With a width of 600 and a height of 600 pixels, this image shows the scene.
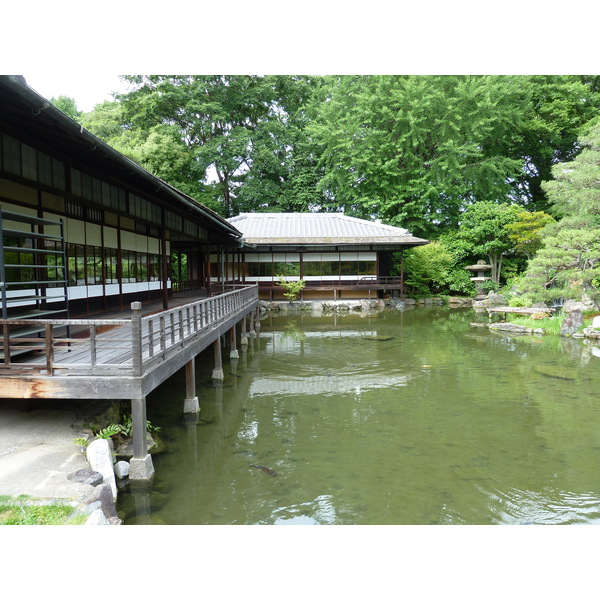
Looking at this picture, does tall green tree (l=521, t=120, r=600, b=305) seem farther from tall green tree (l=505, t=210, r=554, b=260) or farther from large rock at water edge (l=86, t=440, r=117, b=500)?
large rock at water edge (l=86, t=440, r=117, b=500)

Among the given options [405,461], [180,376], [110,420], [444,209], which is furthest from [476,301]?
[110,420]

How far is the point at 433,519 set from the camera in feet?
15.7

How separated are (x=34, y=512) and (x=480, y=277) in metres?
26.9

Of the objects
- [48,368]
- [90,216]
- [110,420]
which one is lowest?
[110,420]

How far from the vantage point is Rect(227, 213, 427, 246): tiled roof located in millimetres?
24391

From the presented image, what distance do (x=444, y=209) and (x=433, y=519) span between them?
29444mm

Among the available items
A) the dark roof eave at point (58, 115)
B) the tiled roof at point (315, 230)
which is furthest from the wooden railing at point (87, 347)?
the tiled roof at point (315, 230)

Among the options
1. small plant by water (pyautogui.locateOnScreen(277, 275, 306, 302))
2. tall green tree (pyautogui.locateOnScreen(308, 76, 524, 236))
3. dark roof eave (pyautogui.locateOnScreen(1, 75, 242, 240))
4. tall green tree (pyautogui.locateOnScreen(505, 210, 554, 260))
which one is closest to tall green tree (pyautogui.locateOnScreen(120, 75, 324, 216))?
tall green tree (pyautogui.locateOnScreen(308, 76, 524, 236))

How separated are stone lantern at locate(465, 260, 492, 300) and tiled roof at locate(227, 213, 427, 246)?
4205mm

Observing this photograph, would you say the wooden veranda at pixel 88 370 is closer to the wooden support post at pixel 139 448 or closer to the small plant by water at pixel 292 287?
the wooden support post at pixel 139 448

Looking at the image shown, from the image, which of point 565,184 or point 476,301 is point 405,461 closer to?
point 565,184

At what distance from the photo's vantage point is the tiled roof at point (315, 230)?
24.4 m

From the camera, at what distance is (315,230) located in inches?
1035

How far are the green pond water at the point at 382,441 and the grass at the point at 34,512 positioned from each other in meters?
0.92
